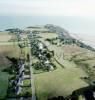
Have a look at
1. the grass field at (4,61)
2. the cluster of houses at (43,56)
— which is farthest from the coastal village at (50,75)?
the grass field at (4,61)

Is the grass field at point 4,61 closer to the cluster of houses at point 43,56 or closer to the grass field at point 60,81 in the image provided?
the cluster of houses at point 43,56

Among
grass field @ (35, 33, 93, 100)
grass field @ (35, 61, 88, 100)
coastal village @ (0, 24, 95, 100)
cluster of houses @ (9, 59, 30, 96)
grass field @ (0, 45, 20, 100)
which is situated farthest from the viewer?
grass field @ (0, 45, 20, 100)

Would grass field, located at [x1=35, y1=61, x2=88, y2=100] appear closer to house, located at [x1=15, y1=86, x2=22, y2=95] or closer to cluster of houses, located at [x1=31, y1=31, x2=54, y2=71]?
cluster of houses, located at [x1=31, y1=31, x2=54, y2=71]

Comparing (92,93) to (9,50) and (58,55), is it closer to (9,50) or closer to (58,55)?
(58,55)

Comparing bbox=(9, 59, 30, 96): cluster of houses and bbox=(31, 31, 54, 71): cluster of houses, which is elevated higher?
bbox=(9, 59, 30, 96): cluster of houses

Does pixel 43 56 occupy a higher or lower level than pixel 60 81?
lower

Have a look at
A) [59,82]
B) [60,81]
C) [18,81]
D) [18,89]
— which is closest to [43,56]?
[60,81]

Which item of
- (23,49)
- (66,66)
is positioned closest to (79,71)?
(66,66)

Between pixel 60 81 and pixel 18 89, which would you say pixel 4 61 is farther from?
pixel 18 89

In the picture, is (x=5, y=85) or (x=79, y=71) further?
(x=79, y=71)

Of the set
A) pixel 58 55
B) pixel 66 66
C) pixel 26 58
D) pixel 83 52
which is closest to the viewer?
pixel 66 66

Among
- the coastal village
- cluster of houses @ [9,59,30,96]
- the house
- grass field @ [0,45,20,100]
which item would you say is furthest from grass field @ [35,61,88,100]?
grass field @ [0,45,20,100]
